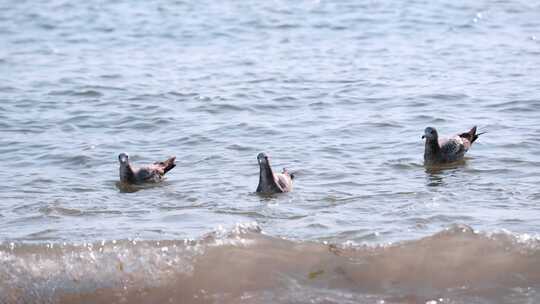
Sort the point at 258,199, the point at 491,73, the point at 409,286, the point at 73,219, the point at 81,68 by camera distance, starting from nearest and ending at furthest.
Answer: the point at 409,286, the point at 73,219, the point at 258,199, the point at 491,73, the point at 81,68

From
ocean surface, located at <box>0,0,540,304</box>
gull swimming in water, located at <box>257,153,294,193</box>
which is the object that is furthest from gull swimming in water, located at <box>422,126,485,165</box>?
gull swimming in water, located at <box>257,153,294,193</box>

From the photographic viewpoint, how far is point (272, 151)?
43.2 ft

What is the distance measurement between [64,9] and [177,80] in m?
8.66

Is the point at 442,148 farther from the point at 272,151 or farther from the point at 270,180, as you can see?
the point at 270,180

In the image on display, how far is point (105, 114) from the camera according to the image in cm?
1544

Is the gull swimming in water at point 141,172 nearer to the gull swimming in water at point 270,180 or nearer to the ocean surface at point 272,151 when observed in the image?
the ocean surface at point 272,151

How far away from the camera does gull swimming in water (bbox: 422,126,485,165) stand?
41.1ft

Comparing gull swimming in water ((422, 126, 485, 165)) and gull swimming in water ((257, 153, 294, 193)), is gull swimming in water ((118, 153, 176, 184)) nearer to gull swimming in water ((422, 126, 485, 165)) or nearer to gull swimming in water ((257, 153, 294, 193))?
gull swimming in water ((257, 153, 294, 193))

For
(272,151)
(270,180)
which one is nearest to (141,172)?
(270,180)

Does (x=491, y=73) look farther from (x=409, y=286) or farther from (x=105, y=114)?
(x=409, y=286)

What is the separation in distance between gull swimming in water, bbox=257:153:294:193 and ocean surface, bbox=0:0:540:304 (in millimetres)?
196

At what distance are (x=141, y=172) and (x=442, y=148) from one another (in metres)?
3.48

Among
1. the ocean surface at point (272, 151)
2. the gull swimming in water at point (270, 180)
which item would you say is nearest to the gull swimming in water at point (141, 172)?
the ocean surface at point (272, 151)

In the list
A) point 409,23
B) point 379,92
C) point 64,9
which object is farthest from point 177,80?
point 64,9
